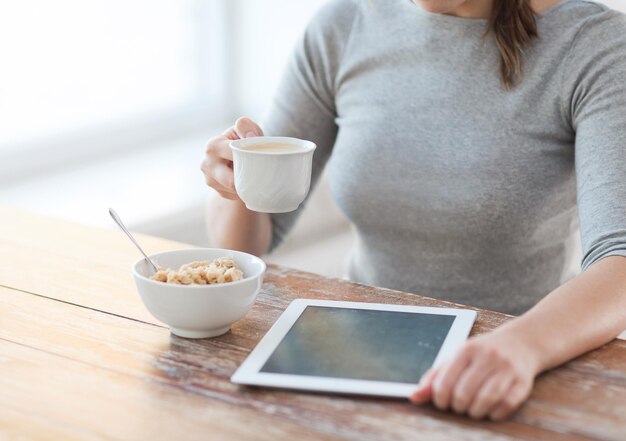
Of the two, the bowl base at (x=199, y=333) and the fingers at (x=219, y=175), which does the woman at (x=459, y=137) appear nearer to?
the fingers at (x=219, y=175)

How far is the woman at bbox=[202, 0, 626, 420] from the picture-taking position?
137cm

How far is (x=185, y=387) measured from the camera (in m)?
0.96

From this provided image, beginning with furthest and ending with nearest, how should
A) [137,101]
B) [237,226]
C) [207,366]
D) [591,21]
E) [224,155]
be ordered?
[137,101], [237,226], [591,21], [224,155], [207,366]

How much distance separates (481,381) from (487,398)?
2cm

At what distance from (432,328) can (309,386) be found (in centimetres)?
21

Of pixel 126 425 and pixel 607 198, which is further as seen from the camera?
pixel 607 198

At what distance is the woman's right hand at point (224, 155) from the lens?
4.20ft

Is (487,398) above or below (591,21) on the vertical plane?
below

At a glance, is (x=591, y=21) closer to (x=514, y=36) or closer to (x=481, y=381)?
(x=514, y=36)

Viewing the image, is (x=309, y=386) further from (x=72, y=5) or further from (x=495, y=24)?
(x=72, y=5)

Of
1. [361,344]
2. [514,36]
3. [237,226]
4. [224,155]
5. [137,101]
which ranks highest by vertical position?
[514,36]

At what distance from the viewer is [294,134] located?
1645 mm

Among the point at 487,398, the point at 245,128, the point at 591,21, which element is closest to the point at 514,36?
the point at 591,21

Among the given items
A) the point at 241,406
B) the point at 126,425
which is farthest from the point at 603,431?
the point at 126,425
